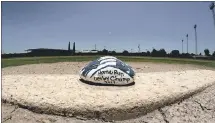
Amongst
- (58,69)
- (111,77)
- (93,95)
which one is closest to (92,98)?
(93,95)

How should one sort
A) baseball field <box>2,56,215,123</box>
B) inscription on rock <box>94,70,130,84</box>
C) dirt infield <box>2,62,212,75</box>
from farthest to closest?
dirt infield <box>2,62,212,75</box> < inscription on rock <box>94,70,130,84</box> < baseball field <box>2,56,215,123</box>

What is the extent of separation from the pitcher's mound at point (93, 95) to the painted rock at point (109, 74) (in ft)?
0.79

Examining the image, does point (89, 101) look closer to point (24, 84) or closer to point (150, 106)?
point (150, 106)

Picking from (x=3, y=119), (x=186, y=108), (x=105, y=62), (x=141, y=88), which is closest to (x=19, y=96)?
(x=3, y=119)

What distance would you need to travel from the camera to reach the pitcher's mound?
683 cm

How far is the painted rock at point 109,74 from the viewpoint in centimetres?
853

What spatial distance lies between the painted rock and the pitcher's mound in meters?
0.24

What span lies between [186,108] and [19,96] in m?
4.43

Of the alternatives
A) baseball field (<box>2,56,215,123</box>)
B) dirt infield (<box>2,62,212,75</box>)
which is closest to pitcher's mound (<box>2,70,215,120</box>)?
baseball field (<box>2,56,215,123</box>)

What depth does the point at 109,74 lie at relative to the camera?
855 centimetres

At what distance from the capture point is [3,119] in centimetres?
643

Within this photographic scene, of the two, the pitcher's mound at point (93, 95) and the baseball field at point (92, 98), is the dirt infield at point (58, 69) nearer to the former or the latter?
the pitcher's mound at point (93, 95)

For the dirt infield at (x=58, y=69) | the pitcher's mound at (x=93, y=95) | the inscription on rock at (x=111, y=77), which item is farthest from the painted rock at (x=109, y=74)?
the dirt infield at (x=58, y=69)

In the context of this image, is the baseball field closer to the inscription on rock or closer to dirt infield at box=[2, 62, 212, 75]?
the inscription on rock
